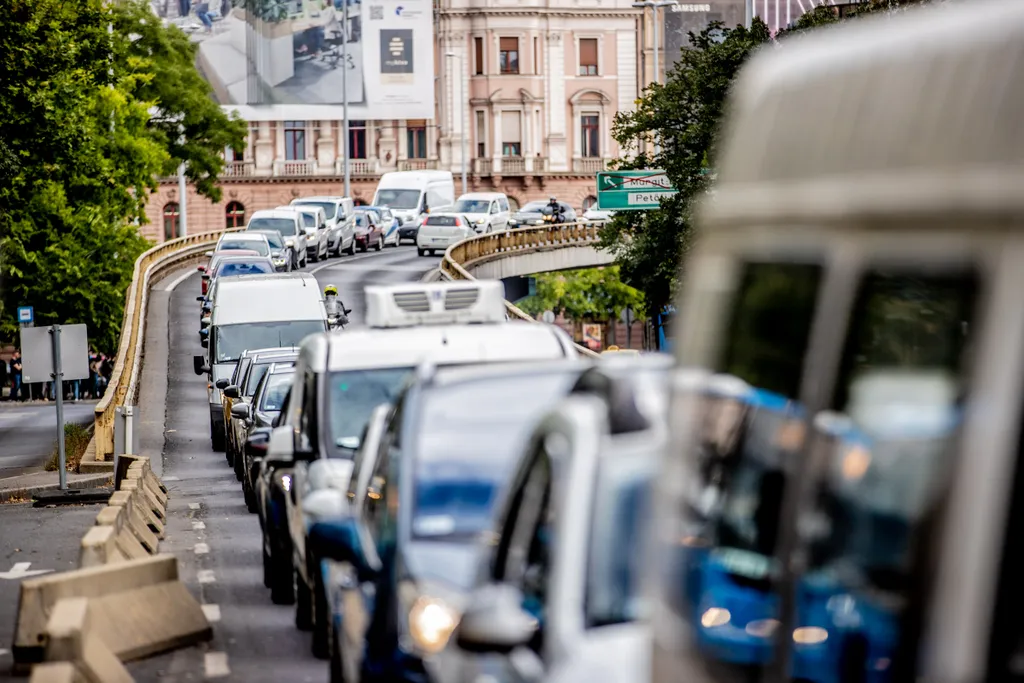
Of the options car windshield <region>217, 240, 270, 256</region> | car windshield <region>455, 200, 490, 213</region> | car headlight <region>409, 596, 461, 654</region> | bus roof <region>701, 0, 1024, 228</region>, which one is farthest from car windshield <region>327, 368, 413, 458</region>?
car windshield <region>455, 200, 490, 213</region>

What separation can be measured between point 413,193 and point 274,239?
24662mm

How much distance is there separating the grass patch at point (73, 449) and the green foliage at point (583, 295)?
5308 centimetres

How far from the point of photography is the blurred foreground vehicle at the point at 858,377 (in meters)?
2.64

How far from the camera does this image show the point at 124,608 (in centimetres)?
1183

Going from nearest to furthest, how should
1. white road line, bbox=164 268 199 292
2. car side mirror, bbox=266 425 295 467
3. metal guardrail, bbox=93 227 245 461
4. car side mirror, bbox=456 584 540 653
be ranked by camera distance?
car side mirror, bbox=456 584 540 653, car side mirror, bbox=266 425 295 467, metal guardrail, bbox=93 227 245 461, white road line, bbox=164 268 199 292

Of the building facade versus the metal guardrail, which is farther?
the building facade

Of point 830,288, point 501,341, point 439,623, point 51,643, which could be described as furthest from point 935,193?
point 501,341

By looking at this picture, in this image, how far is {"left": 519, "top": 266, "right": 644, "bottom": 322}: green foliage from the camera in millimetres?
98188

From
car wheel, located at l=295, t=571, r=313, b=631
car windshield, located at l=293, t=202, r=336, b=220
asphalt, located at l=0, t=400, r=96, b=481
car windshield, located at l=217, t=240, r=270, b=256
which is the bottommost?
asphalt, located at l=0, t=400, r=96, b=481

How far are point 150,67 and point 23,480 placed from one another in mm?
43329

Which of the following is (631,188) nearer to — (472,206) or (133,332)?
(133,332)

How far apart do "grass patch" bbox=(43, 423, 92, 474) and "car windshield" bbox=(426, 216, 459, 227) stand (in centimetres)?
2973

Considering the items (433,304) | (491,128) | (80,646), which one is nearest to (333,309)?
(433,304)

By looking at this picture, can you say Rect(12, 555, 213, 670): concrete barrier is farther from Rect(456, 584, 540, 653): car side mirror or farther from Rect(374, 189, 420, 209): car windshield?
Rect(374, 189, 420, 209): car windshield
